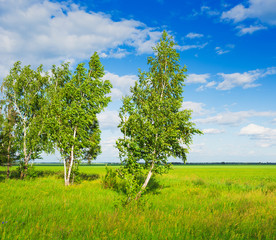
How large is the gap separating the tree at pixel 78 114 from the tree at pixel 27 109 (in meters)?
4.39

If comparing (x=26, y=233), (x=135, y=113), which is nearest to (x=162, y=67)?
(x=135, y=113)

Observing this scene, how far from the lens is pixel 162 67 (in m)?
15.6

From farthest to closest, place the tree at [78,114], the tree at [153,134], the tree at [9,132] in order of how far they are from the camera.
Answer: the tree at [9,132] → the tree at [78,114] → the tree at [153,134]

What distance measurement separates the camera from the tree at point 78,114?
62.9 ft

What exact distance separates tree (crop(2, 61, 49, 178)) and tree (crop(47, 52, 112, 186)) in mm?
4385

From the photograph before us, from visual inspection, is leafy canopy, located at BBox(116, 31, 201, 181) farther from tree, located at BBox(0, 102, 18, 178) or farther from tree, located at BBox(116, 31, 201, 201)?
tree, located at BBox(0, 102, 18, 178)

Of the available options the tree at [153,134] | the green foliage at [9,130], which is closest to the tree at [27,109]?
the green foliage at [9,130]

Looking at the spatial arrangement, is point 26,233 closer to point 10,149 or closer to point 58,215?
point 58,215

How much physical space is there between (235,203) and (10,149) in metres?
26.1

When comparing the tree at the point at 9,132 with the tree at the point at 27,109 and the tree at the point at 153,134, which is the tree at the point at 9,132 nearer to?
the tree at the point at 27,109

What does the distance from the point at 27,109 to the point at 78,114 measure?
915 cm

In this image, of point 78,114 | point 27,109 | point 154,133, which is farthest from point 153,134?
point 27,109

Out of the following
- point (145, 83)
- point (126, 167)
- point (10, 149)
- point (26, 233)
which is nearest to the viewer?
point (26, 233)

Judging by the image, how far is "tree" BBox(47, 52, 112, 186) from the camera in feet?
62.9
